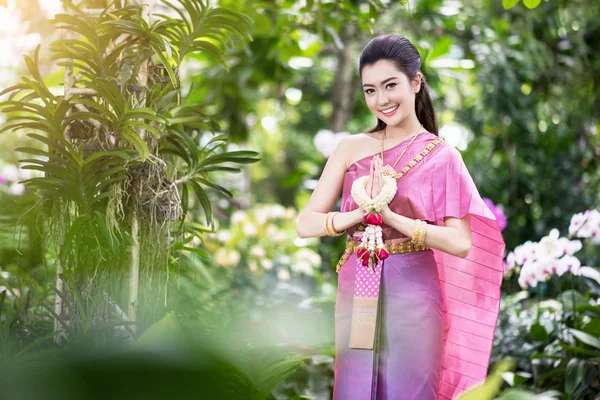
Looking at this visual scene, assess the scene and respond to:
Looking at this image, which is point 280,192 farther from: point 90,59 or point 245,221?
point 90,59

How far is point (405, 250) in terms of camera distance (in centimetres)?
183

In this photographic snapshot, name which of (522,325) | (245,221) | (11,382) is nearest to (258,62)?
(245,221)

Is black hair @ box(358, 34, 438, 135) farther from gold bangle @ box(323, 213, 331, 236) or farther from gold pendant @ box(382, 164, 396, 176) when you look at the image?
gold bangle @ box(323, 213, 331, 236)

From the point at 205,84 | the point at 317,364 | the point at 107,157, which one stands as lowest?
the point at 317,364

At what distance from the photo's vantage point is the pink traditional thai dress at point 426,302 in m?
1.77

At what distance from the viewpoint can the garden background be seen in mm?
1966

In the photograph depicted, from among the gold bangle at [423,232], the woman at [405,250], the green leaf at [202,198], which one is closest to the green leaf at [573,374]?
the woman at [405,250]

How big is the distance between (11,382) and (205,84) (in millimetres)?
4947

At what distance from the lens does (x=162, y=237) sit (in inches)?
87.8

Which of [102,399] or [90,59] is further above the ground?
[90,59]

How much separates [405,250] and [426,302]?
0.50 feet

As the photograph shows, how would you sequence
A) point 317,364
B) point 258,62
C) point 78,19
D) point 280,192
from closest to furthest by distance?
point 78,19 → point 317,364 → point 258,62 → point 280,192

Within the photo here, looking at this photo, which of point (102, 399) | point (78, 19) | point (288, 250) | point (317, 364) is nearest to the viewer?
point (102, 399)

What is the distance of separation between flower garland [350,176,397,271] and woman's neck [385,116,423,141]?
21 centimetres
